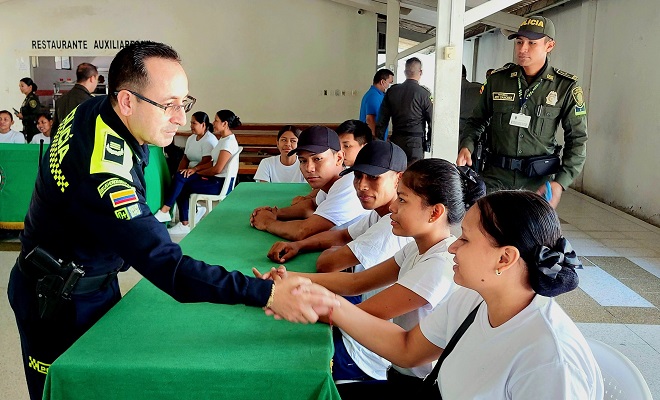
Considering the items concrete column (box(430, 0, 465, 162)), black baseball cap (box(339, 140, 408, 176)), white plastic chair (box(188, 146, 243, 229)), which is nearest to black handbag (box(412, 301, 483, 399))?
black baseball cap (box(339, 140, 408, 176))

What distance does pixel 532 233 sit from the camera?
3.39 ft

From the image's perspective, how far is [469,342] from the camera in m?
1.14

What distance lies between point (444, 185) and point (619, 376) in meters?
0.60

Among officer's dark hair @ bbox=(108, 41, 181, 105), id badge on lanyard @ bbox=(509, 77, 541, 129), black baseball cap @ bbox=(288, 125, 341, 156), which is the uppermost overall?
officer's dark hair @ bbox=(108, 41, 181, 105)

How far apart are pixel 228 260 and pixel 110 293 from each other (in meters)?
0.51

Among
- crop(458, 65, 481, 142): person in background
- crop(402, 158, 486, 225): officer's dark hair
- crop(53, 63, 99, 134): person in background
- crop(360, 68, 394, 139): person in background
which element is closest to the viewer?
crop(402, 158, 486, 225): officer's dark hair

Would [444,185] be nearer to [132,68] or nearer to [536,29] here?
[132,68]

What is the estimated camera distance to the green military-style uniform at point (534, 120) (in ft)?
9.95

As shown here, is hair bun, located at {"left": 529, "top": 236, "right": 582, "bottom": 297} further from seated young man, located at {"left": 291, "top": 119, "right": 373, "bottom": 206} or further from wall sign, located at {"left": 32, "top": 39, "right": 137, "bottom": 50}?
wall sign, located at {"left": 32, "top": 39, "right": 137, "bottom": 50}

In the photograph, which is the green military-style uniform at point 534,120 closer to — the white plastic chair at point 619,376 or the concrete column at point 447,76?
the concrete column at point 447,76

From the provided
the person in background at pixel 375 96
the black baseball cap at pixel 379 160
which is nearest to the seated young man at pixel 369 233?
the black baseball cap at pixel 379 160

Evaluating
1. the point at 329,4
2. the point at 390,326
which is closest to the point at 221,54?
the point at 329,4

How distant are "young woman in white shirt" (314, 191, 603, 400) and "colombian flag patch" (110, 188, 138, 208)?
685 mm

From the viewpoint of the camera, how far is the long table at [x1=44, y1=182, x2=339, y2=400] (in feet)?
3.81
